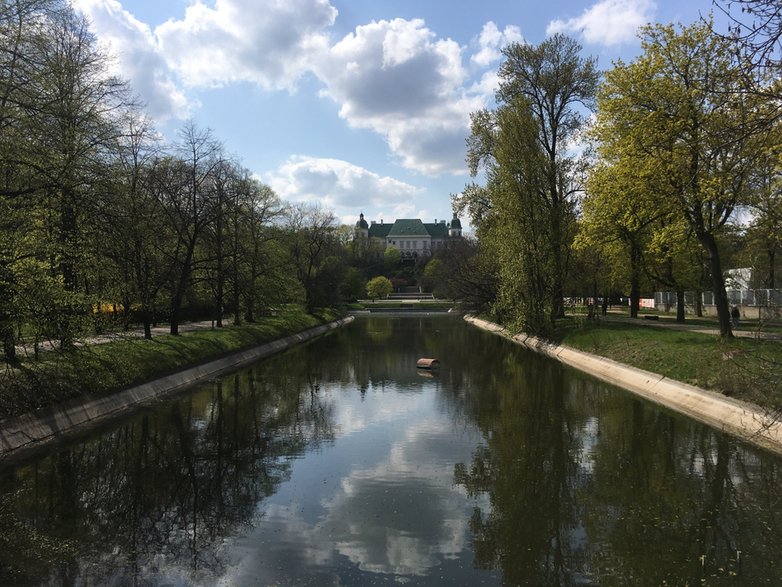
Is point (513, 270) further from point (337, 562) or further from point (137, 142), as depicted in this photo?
point (337, 562)

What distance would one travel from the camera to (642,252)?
36.4 meters

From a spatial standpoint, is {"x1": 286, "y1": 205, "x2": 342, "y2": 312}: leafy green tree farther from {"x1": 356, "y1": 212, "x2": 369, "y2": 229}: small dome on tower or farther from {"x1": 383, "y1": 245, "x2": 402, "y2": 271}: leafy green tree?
{"x1": 356, "y1": 212, "x2": 369, "y2": 229}: small dome on tower

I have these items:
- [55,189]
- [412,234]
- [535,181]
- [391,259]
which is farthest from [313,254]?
[412,234]

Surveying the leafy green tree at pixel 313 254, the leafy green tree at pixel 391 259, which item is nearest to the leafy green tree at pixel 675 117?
the leafy green tree at pixel 313 254

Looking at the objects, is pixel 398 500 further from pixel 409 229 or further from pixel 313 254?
pixel 409 229

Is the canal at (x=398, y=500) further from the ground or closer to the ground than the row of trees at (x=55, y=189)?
closer to the ground

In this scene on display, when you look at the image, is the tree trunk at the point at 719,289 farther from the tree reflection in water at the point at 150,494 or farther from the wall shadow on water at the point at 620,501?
the tree reflection in water at the point at 150,494

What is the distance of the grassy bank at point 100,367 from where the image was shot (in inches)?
591

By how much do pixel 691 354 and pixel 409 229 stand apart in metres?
164

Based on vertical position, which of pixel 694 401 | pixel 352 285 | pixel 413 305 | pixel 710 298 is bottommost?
pixel 694 401

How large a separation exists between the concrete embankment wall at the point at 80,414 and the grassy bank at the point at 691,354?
16.1 m

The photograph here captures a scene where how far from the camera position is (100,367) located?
18.7 metres

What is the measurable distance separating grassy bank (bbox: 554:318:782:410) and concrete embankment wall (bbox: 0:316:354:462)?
16.1 m

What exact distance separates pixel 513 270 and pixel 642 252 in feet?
27.1
